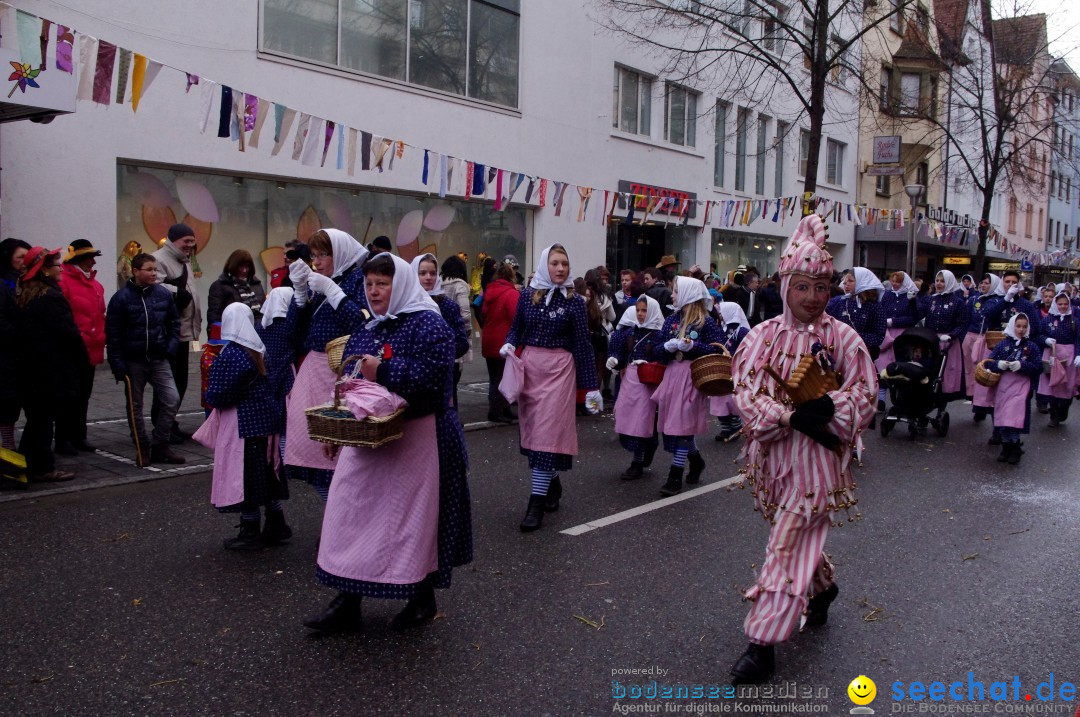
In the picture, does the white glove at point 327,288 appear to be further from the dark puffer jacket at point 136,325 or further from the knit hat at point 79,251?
the knit hat at point 79,251

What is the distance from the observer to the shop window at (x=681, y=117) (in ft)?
77.2

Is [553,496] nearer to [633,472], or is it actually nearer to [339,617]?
[633,472]

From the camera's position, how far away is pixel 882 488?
7988 millimetres

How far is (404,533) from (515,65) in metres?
16.0

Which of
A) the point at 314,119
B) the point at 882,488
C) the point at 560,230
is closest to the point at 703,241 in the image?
the point at 560,230

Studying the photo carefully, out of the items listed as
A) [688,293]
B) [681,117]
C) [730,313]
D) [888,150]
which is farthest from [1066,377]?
[681,117]

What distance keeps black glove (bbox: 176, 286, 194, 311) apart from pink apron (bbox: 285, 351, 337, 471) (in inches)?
→ 162

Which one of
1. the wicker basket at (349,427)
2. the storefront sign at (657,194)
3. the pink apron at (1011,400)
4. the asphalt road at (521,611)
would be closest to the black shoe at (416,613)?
the asphalt road at (521,611)

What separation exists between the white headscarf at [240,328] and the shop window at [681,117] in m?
19.1

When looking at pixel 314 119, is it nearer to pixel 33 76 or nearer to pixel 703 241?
pixel 33 76

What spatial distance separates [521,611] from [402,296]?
1.70 m

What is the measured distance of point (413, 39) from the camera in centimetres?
1664

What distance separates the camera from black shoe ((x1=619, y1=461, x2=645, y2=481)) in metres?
8.12

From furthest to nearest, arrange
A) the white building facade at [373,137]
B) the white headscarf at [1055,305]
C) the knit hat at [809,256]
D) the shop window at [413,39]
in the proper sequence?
→ the shop window at [413,39]
the white headscarf at [1055,305]
the white building facade at [373,137]
the knit hat at [809,256]
